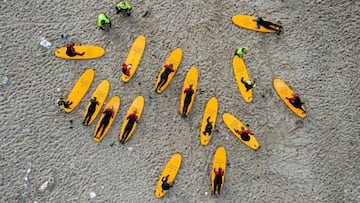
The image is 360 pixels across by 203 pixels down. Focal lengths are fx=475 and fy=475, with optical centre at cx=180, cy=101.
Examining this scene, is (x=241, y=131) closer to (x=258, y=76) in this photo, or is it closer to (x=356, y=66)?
(x=258, y=76)

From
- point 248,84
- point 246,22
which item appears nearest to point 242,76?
point 248,84

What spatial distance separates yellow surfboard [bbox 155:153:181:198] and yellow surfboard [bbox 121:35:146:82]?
1.07 meters

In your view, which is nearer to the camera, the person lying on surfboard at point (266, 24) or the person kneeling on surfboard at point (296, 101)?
the person kneeling on surfboard at point (296, 101)

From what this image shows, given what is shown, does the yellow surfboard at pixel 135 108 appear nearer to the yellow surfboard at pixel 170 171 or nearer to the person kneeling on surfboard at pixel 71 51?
the yellow surfboard at pixel 170 171

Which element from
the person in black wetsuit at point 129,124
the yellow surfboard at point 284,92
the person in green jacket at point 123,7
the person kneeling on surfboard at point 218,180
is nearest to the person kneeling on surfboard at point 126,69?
the person in black wetsuit at point 129,124

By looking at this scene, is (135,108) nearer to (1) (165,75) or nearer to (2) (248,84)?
(1) (165,75)

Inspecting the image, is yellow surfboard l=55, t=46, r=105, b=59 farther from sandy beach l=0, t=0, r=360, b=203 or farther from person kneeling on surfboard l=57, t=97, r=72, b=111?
person kneeling on surfboard l=57, t=97, r=72, b=111

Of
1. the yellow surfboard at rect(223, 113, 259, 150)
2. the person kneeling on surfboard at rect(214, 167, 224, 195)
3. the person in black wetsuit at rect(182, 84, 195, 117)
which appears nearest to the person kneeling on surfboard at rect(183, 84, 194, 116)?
the person in black wetsuit at rect(182, 84, 195, 117)

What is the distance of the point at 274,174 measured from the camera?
5.53 m

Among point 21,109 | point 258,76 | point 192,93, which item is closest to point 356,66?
point 258,76

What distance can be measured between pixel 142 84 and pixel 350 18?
2606mm

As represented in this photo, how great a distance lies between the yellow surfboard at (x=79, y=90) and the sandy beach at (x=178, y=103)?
7 cm

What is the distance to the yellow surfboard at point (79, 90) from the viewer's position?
5.48 metres

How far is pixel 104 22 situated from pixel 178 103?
1270 mm
